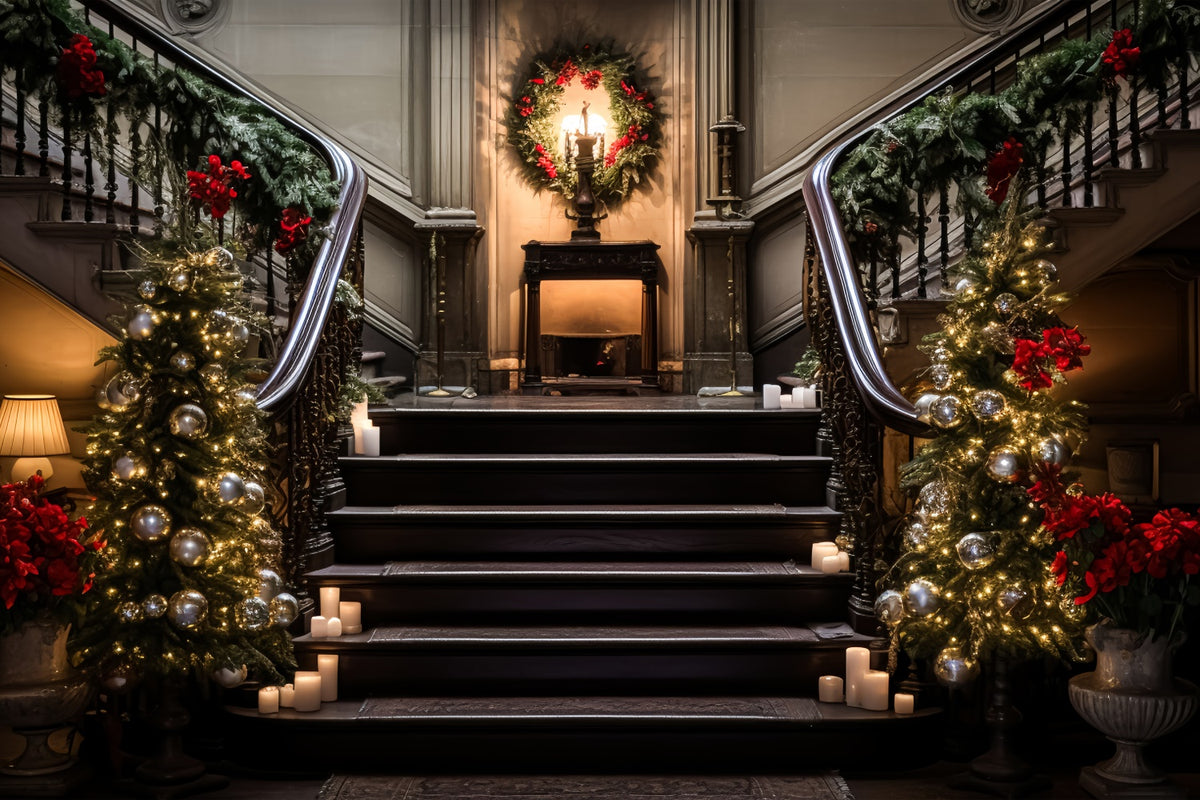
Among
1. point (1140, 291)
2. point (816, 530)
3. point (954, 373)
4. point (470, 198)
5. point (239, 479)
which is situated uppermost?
point (470, 198)

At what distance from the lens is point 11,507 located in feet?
10.6

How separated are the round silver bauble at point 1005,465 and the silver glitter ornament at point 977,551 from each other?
19 centimetres

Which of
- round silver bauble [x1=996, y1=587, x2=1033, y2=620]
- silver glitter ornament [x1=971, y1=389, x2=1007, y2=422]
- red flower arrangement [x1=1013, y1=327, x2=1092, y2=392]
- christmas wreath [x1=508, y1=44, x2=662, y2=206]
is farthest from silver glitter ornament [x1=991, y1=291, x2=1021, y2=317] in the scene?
christmas wreath [x1=508, y1=44, x2=662, y2=206]

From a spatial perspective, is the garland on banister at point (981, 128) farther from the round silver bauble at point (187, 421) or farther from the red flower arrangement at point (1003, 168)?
the round silver bauble at point (187, 421)

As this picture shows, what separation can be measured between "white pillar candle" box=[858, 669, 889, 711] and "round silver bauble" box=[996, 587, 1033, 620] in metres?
0.49

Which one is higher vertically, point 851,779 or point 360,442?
point 360,442

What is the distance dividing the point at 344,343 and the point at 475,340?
12.0 ft

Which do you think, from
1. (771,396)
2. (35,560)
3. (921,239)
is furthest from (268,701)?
(921,239)

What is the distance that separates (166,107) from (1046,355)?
3959mm

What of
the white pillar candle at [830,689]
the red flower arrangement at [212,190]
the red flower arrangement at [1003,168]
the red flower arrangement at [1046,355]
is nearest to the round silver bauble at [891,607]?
the white pillar candle at [830,689]

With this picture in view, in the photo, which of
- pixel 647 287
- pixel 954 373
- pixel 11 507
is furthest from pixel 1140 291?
pixel 11 507

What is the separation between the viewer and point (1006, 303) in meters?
3.50

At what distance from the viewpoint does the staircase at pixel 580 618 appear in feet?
11.6

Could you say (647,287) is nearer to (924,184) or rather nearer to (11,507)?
(924,184)
